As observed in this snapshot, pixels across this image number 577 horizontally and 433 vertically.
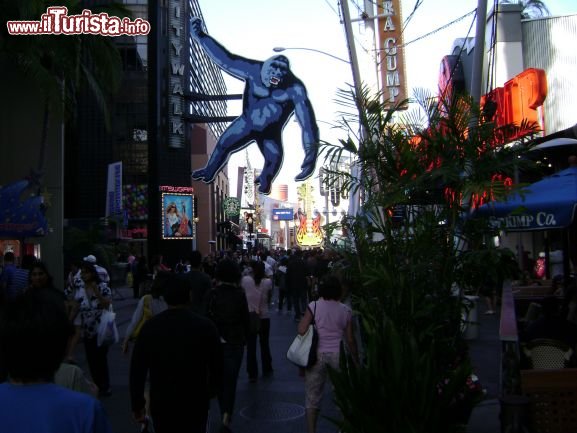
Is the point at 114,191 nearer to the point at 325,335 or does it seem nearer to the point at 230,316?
the point at 230,316

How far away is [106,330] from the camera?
8195 mm

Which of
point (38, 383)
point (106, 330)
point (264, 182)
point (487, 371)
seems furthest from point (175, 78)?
point (38, 383)

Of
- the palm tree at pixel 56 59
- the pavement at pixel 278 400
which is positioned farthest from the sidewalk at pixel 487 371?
the palm tree at pixel 56 59

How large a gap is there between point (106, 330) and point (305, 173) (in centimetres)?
1176

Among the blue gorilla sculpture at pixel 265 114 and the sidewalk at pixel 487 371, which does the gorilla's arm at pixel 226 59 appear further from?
the sidewalk at pixel 487 371

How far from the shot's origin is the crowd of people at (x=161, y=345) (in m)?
2.28

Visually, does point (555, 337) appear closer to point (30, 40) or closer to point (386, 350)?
point (386, 350)

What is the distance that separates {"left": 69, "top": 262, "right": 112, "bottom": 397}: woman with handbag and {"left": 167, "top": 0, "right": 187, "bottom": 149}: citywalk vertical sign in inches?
588

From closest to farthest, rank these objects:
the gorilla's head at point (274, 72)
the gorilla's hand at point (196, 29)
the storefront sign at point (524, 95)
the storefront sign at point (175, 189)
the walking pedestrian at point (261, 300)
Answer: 1. the walking pedestrian at point (261, 300)
2. the storefront sign at point (524, 95)
3. the gorilla's head at point (274, 72)
4. the gorilla's hand at point (196, 29)
5. the storefront sign at point (175, 189)

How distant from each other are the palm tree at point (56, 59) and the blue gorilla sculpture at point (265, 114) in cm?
365

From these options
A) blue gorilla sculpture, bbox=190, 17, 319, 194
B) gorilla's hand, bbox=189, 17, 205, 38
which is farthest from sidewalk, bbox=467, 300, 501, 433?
gorilla's hand, bbox=189, 17, 205, 38

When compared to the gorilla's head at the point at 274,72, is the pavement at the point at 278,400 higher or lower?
lower

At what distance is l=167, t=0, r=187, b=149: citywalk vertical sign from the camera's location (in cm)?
2283

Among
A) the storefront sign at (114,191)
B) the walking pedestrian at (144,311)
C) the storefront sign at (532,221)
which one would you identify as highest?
the storefront sign at (114,191)
